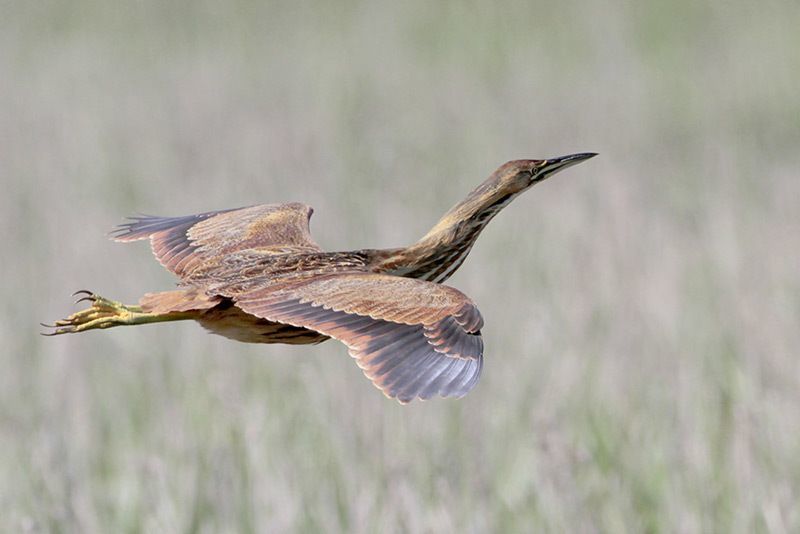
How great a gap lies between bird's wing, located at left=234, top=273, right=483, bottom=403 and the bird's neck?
0.30ft

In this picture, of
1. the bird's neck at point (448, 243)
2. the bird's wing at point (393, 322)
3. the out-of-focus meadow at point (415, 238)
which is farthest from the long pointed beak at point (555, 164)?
the out-of-focus meadow at point (415, 238)

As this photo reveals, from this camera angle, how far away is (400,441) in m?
4.21

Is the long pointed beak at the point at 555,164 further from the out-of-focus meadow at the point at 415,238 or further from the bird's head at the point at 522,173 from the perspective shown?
the out-of-focus meadow at the point at 415,238

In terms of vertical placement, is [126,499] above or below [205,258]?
below

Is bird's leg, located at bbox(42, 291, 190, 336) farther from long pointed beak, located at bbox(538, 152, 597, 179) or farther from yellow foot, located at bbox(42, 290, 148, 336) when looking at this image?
long pointed beak, located at bbox(538, 152, 597, 179)

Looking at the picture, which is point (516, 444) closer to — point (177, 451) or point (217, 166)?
point (177, 451)

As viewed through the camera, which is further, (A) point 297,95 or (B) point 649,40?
(B) point 649,40

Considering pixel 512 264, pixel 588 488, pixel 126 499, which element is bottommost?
pixel 588 488

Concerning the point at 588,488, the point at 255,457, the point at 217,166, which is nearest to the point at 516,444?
the point at 588,488

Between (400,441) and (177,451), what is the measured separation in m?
0.66

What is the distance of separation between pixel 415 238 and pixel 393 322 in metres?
3.65

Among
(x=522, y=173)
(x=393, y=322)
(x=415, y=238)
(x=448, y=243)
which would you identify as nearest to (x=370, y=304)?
(x=393, y=322)

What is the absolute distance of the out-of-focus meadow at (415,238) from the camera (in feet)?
13.2

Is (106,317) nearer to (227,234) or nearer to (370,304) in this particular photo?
(370,304)
